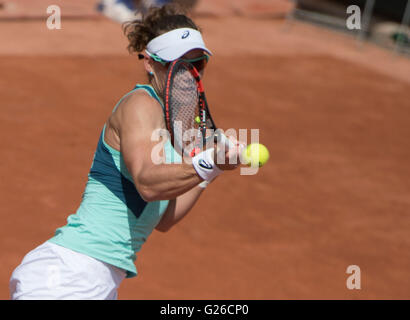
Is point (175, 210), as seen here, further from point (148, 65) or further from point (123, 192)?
point (148, 65)

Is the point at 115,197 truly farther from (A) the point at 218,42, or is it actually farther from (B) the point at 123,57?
(A) the point at 218,42

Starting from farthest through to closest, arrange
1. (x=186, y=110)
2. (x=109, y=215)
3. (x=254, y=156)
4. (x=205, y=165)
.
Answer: (x=186, y=110) < (x=109, y=215) < (x=205, y=165) < (x=254, y=156)

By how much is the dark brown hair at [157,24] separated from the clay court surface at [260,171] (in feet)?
8.37

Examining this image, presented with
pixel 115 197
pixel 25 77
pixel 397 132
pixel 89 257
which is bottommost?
pixel 397 132

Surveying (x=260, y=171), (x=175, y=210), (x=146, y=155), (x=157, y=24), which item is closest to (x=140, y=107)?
(x=146, y=155)

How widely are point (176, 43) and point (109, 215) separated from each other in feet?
2.56

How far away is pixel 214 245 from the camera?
6.00m

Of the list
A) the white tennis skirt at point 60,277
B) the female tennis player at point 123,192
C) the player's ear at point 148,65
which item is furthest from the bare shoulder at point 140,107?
the white tennis skirt at point 60,277

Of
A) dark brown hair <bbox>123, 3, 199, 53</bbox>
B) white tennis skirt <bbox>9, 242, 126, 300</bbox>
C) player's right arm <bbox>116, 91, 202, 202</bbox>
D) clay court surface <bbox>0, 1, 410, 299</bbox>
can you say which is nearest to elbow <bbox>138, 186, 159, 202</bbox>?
player's right arm <bbox>116, 91, 202, 202</bbox>

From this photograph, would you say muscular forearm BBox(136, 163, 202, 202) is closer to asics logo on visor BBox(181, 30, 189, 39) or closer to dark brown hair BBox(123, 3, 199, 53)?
asics logo on visor BBox(181, 30, 189, 39)

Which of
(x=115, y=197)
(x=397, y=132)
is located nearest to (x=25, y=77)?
(x=397, y=132)

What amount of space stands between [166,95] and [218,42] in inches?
394

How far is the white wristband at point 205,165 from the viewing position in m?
2.57

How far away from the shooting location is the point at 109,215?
9.48 ft
